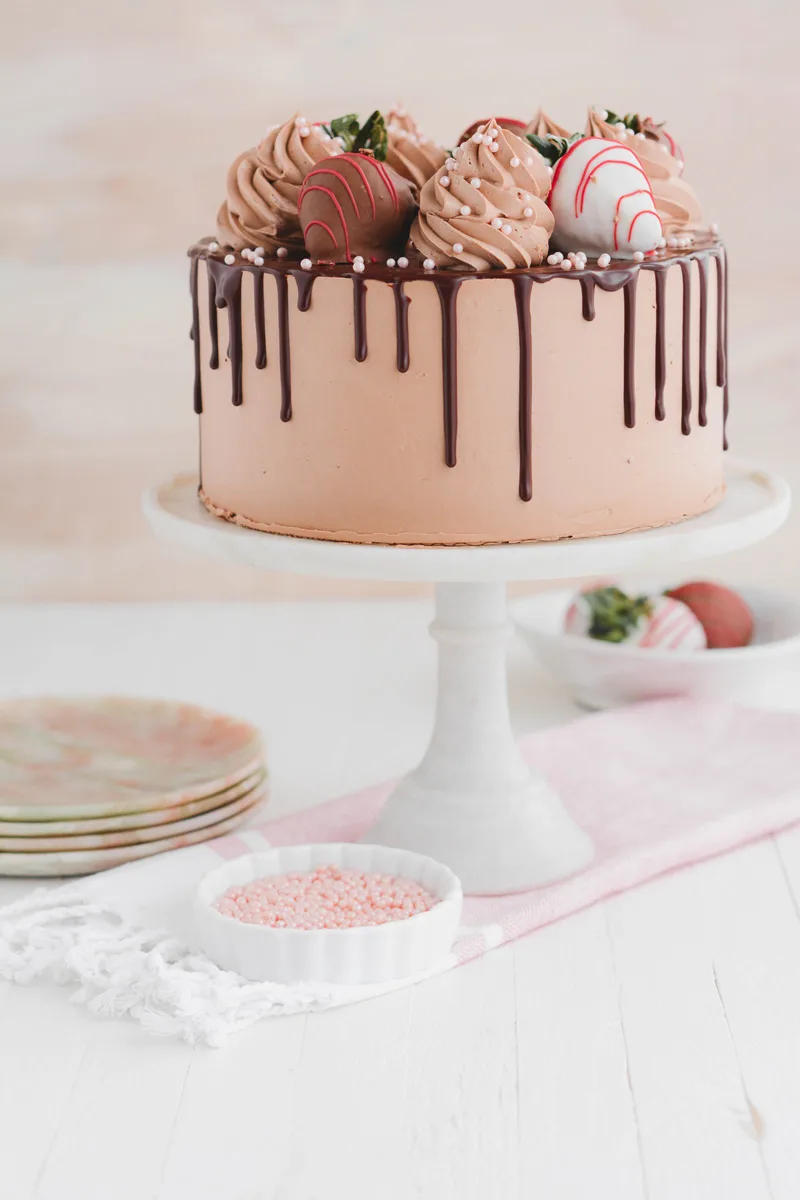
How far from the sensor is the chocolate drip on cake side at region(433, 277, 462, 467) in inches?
54.6

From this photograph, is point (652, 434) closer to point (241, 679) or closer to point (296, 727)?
point (296, 727)

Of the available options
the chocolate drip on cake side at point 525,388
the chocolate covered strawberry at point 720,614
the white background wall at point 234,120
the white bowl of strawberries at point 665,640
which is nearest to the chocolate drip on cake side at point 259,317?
the chocolate drip on cake side at point 525,388

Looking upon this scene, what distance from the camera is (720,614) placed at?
7.43 feet

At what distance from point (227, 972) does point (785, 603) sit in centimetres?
119

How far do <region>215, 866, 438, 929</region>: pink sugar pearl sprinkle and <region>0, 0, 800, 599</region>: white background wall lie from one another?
4.96 ft

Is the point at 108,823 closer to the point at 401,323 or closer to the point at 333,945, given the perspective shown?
the point at 333,945

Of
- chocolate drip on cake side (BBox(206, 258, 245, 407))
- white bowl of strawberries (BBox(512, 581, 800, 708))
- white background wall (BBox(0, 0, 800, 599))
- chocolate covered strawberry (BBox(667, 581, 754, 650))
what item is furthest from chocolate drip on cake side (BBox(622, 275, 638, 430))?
white background wall (BBox(0, 0, 800, 599))

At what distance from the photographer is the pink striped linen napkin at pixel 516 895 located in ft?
4.50

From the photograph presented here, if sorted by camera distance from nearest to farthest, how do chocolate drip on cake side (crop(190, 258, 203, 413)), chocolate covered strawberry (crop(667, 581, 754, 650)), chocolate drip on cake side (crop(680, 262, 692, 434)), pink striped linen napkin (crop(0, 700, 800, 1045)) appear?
1. pink striped linen napkin (crop(0, 700, 800, 1045))
2. chocolate drip on cake side (crop(680, 262, 692, 434))
3. chocolate drip on cake side (crop(190, 258, 203, 413))
4. chocolate covered strawberry (crop(667, 581, 754, 650))

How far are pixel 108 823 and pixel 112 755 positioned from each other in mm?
221

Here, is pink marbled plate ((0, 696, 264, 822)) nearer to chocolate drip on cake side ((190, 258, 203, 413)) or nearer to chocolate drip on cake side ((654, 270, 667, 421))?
chocolate drip on cake side ((190, 258, 203, 413))

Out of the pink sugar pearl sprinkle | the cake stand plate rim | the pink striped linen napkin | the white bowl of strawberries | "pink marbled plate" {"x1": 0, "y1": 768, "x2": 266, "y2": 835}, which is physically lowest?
A: the pink striped linen napkin

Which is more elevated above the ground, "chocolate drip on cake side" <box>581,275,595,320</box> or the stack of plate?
"chocolate drip on cake side" <box>581,275,595,320</box>

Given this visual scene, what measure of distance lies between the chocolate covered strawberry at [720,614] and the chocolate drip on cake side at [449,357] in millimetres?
944
